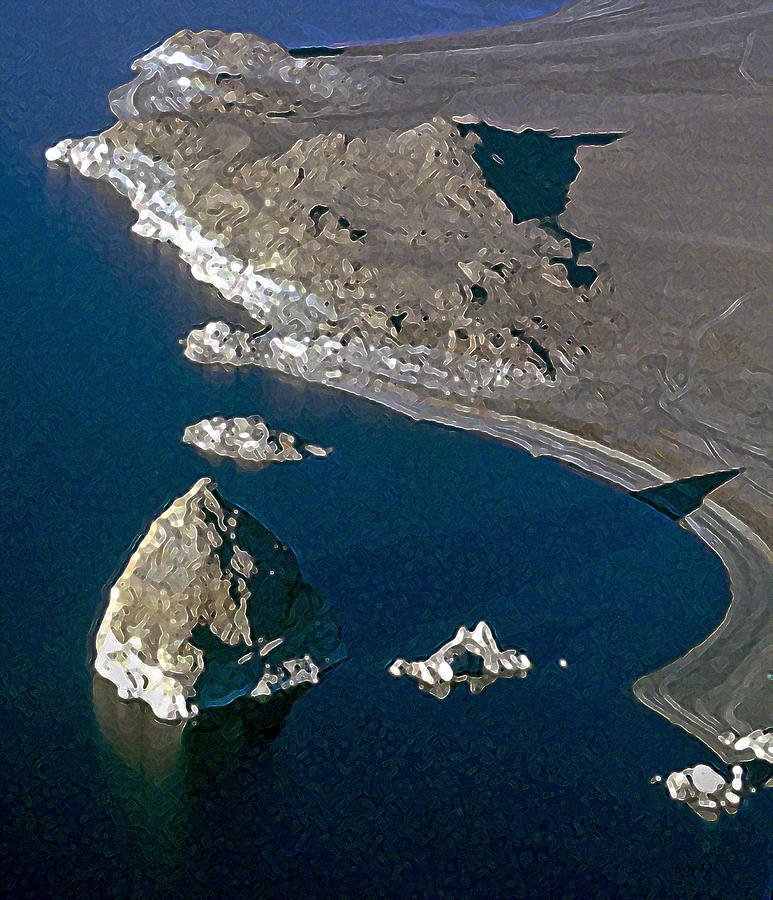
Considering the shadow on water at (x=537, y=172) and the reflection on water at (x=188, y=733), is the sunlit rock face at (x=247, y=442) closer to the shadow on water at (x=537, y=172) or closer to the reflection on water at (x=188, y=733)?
the reflection on water at (x=188, y=733)

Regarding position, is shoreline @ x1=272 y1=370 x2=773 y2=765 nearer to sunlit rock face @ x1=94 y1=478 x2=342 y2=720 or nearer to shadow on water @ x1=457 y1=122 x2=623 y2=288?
shadow on water @ x1=457 y1=122 x2=623 y2=288

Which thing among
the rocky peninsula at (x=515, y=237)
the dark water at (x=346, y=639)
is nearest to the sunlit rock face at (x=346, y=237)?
the rocky peninsula at (x=515, y=237)

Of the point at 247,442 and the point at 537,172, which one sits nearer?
the point at 247,442

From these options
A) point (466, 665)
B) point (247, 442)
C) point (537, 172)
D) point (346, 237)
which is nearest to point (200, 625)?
point (466, 665)

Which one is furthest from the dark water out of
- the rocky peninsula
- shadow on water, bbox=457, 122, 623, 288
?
shadow on water, bbox=457, 122, 623, 288

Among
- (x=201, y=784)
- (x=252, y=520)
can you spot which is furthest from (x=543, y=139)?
(x=201, y=784)

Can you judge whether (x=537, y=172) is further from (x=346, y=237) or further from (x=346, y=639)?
(x=346, y=639)

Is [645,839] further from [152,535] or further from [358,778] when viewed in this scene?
[152,535]
